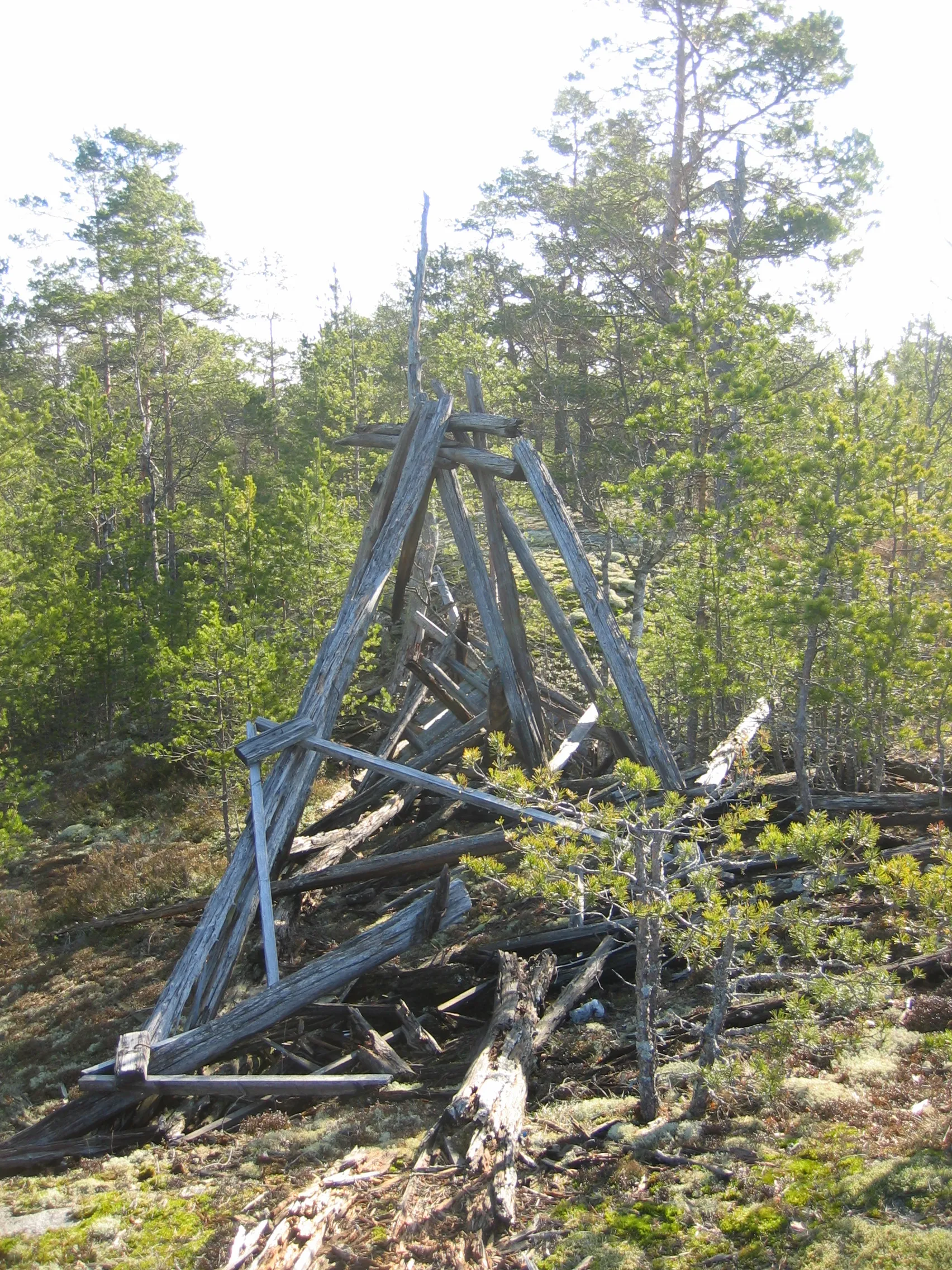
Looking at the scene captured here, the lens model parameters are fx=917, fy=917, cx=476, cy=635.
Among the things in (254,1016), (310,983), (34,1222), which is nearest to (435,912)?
(310,983)

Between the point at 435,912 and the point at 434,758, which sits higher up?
the point at 434,758

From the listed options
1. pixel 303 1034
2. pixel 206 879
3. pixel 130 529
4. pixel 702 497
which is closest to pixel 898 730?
pixel 702 497

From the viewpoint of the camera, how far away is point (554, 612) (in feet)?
27.8

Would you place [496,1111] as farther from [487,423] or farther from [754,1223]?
[487,423]

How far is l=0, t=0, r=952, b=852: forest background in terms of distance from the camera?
7289mm

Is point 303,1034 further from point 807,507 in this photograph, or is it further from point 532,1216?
point 807,507

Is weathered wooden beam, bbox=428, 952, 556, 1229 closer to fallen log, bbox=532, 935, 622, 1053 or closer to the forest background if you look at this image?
fallen log, bbox=532, 935, 622, 1053

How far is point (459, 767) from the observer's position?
1018cm

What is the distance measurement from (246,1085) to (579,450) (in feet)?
78.2

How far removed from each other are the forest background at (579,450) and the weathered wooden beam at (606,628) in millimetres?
1019

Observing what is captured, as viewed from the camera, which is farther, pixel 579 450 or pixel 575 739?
pixel 579 450

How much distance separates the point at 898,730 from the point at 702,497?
4.36 meters

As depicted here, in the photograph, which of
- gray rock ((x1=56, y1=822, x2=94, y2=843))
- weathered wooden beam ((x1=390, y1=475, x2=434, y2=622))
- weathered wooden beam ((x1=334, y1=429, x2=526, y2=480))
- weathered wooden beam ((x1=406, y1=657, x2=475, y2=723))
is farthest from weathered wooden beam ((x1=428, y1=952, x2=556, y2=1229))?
gray rock ((x1=56, y1=822, x2=94, y2=843))

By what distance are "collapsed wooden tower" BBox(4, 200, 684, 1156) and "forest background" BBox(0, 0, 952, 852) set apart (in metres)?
1.26
